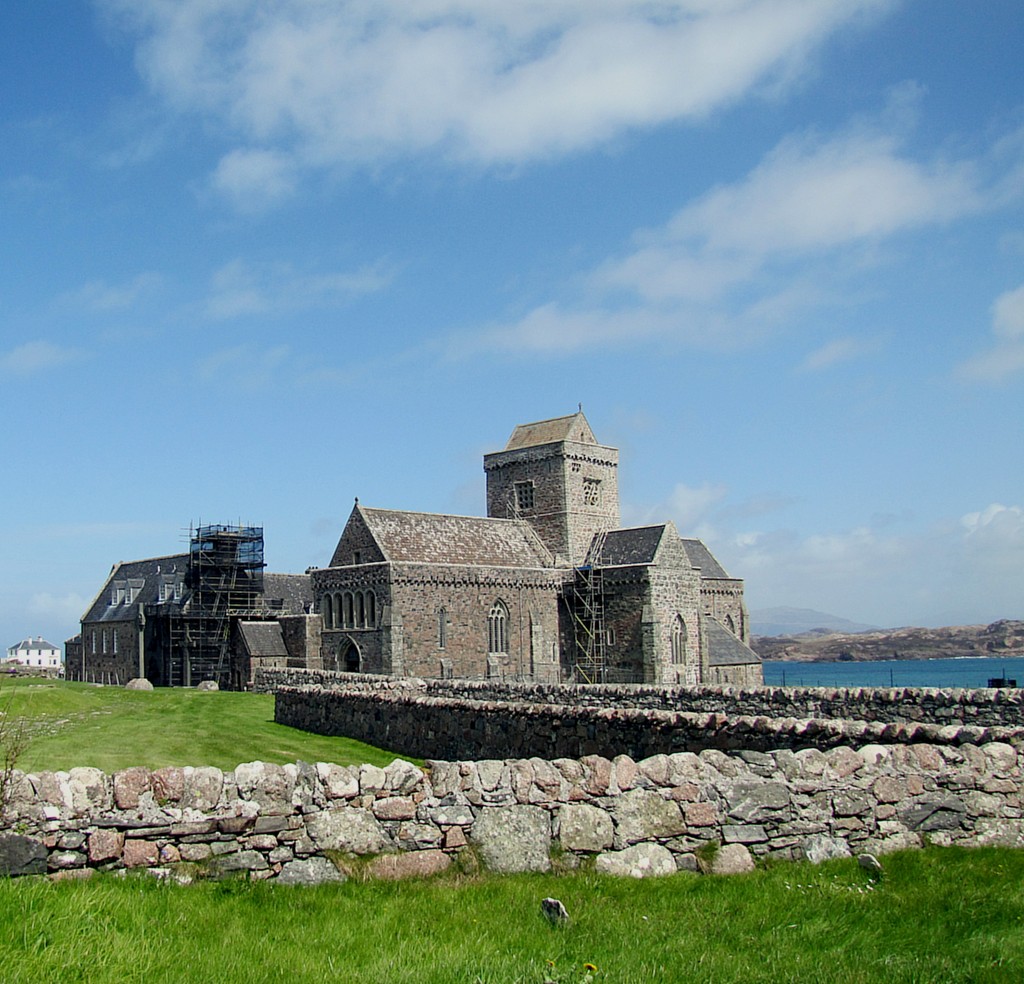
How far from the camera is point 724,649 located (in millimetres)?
59750

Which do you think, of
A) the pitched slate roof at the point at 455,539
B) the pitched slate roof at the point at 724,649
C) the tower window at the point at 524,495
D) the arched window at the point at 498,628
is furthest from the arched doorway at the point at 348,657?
the pitched slate roof at the point at 724,649

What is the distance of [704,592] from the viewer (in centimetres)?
6831

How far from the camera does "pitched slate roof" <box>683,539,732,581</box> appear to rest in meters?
70.3

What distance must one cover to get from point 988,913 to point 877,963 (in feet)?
5.49

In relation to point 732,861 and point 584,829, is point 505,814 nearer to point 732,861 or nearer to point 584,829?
point 584,829

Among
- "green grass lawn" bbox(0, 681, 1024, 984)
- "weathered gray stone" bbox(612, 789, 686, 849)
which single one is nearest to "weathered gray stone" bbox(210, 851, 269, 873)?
"green grass lawn" bbox(0, 681, 1024, 984)

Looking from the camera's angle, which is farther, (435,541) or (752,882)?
(435,541)

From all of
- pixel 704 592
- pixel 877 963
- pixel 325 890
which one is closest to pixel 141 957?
pixel 325 890

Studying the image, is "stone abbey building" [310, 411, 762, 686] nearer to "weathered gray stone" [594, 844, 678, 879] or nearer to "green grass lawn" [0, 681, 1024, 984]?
"weathered gray stone" [594, 844, 678, 879]

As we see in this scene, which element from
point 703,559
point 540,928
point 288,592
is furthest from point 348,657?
point 540,928

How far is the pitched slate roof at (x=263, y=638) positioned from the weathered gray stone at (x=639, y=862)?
49069 millimetres

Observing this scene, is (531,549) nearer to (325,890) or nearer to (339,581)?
(339,581)

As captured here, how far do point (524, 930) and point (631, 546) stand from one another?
4869 cm

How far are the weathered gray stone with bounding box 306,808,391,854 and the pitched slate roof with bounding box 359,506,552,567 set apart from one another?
4004cm
